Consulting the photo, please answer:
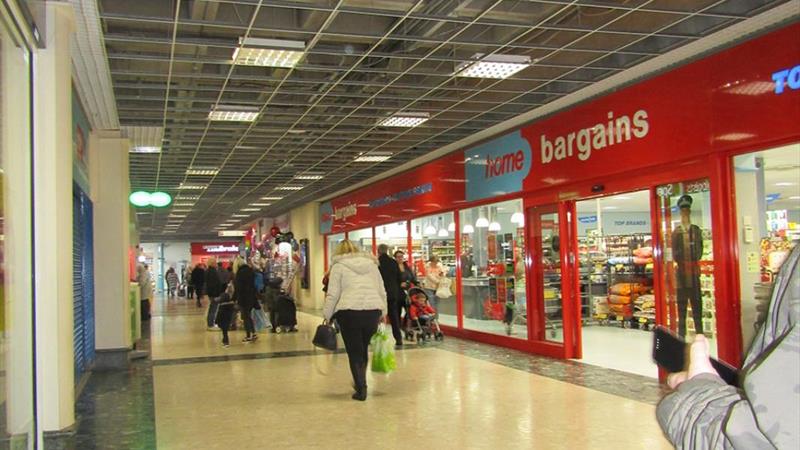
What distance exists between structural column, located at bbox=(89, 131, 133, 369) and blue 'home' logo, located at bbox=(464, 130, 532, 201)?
4.75 meters

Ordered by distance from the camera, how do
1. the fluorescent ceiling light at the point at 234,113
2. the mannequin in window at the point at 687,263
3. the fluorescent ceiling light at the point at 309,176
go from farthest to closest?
1. the fluorescent ceiling light at the point at 309,176
2. the fluorescent ceiling light at the point at 234,113
3. the mannequin in window at the point at 687,263

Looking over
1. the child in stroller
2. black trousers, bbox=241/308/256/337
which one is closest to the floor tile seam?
the child in stroller

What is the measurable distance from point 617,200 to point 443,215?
445 cm

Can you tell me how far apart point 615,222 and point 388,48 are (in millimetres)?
12833

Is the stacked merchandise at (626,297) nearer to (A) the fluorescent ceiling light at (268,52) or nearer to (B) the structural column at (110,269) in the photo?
(A) the fluorescent ceiling light at (268,52)

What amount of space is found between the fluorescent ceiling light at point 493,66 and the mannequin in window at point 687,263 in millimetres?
1984

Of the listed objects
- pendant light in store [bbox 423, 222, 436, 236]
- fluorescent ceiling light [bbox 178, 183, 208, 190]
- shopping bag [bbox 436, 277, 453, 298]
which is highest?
fluorescent ceiling light [bbox 178, 183, 208, 190]

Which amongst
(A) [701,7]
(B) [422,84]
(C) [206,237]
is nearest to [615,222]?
(B) [422,84]

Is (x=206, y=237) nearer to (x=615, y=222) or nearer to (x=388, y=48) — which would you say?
(x=615, y=222)

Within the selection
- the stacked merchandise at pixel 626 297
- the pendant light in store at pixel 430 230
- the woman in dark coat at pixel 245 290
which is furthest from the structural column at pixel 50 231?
the stacked merchandise at pixel 626 297

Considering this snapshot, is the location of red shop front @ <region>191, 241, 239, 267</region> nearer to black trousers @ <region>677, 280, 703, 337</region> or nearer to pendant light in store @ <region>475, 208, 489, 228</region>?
pendant light in store @ <region>475, 208, 489, 228</region>

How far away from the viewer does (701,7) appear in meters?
5.42

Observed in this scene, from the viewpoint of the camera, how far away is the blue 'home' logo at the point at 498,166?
8.96 m

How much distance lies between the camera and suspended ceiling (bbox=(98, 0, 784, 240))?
5.49 meters
